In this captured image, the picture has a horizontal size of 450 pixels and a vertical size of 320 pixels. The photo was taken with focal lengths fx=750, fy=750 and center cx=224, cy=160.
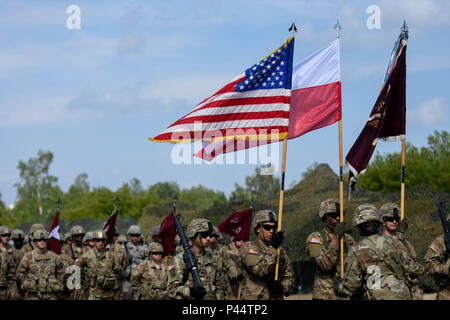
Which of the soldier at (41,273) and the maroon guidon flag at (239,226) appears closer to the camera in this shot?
the soldier at (41,273)

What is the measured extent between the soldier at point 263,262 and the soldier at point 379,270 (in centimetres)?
106

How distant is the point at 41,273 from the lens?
46.9ft

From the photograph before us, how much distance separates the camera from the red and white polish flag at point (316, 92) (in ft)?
38.7

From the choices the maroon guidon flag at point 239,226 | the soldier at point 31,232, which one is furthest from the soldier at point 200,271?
the soldier at point 31,232

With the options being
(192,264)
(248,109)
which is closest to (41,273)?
(248,109)

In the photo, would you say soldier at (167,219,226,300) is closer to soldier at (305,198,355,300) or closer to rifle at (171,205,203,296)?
rifle at (171,205,203,296)

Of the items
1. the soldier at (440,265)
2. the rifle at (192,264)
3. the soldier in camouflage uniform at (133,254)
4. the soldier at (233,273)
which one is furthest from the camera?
the soldier in camouflage uniform at (133,254)

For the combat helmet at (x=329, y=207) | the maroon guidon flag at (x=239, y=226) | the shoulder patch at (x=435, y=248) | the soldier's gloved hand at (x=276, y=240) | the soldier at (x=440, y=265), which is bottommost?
the soldier at (x=440, y=265)

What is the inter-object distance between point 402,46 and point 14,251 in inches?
398

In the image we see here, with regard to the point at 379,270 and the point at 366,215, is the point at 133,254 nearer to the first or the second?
the point at 366,215

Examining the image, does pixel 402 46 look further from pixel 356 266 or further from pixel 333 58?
pixel 356 266

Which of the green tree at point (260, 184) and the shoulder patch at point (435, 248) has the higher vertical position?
the green tree at point (260, 184)

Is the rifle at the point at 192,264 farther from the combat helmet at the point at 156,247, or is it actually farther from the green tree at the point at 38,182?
the green tree at the point at 38,182
